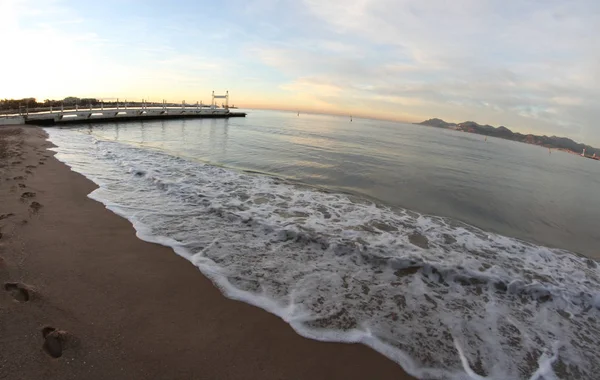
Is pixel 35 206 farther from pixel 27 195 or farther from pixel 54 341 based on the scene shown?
pixel 54 341

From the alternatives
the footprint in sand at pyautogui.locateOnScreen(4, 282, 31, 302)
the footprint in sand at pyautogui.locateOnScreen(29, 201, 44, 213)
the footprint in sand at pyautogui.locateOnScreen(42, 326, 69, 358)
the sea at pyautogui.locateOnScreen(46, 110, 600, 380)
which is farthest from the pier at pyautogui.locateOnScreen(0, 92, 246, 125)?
the footprint in sand at pyautogui.locateOnScreen(42, 326, 69, 358)

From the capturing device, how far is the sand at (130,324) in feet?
7.86

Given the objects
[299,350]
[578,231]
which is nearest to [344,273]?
[299,350]

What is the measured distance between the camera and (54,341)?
2.47 metres

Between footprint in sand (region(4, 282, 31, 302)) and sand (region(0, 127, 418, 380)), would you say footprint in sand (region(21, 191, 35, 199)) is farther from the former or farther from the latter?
footprint in sand (region(4, 282, 31, 302))

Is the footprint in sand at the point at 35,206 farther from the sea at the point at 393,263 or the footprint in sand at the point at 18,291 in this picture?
the footprint in sand at the point at 18,291

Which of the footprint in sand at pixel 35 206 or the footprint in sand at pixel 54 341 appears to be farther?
the footprint in sand at pixel 35 206

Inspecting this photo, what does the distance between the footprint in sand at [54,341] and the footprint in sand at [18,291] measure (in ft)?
2.25

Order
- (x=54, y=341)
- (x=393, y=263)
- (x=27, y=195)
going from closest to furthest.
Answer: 1. (x=54, y=341)
2. (x=393, y=263)
3. (x=27, y=195)

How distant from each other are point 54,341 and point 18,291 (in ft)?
3.60

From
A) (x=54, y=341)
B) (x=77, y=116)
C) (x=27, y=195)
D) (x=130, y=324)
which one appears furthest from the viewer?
(x=77, y=116)

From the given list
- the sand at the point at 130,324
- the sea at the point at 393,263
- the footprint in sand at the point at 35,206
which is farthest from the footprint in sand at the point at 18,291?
the footprint in sand at the point at 35,206

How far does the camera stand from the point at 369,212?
26.5 feet

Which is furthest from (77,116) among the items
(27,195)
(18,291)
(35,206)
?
(18,291)
